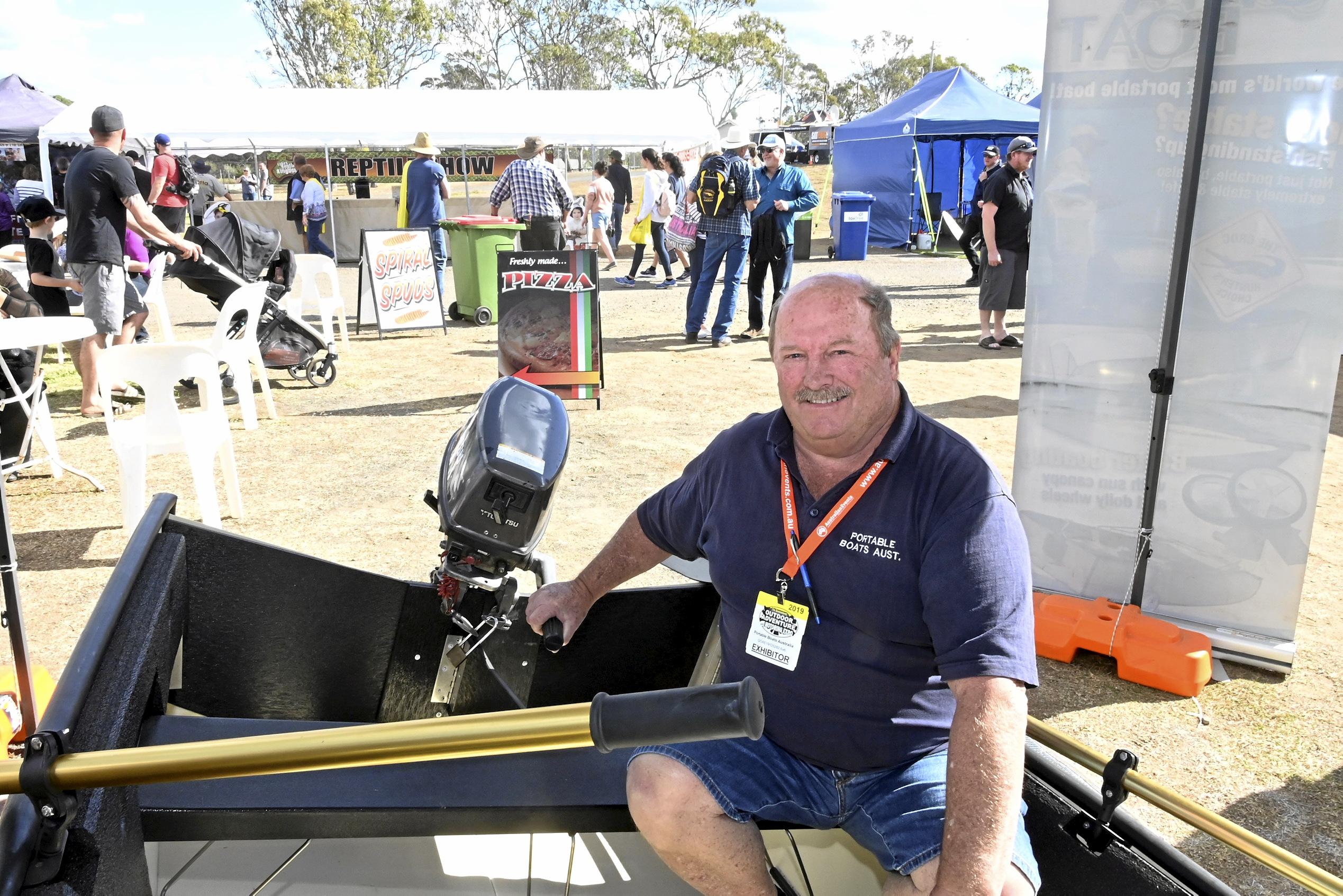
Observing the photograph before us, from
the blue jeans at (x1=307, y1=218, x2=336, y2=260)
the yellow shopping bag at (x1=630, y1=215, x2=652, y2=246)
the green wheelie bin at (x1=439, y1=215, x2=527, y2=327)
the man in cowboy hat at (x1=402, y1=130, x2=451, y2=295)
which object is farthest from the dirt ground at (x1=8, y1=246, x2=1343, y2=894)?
the blue jeans at (x1=307, y1=218, x2=336, y2=260)

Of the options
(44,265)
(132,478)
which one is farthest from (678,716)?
(44,265)

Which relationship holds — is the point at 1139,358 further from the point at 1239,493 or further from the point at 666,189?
the point at 666,189

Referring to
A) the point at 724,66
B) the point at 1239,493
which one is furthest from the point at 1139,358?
the point at 724,66

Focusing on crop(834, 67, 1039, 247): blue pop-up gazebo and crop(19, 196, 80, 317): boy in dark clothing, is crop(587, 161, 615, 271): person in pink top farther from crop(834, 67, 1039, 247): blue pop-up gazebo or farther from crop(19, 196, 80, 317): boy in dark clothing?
crop(19, 196, 80, 317): boy in dark clothing

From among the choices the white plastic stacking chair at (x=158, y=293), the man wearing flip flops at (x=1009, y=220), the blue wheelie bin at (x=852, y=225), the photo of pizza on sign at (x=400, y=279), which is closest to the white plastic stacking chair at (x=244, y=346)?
the white plastic stacking chair at (x=158, y=293)

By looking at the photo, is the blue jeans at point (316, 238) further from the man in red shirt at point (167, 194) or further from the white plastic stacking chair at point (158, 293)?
the white plastic stacking chair at point (158, 293)

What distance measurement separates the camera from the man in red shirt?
11.3 metres

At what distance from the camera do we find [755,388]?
8266mm

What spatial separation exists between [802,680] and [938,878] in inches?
18.0

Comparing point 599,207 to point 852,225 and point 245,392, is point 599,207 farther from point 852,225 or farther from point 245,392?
point 245,392

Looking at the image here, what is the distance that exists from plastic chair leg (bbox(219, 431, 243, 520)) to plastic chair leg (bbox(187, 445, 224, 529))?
0.15 meters

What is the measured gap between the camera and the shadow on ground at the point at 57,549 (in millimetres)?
4723

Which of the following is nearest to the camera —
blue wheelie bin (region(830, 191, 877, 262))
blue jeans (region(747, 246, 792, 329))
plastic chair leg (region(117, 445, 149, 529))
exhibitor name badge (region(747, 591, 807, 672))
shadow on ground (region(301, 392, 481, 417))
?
exhibitor name badge (region(747, 591, 807, 672))

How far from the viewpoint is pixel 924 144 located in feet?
60.8
